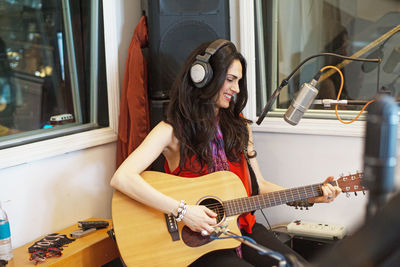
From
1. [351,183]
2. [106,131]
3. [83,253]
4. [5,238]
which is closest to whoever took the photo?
[351,183]

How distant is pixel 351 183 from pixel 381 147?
3.93 feet

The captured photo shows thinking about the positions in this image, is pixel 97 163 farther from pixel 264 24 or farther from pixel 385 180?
pixel 385 180

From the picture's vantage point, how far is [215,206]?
189cm

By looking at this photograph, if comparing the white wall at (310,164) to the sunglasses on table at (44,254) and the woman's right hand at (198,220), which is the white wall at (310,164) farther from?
the sunglasses on table at (44,254)

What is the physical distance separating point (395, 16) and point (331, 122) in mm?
598

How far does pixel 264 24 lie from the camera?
2.54 m

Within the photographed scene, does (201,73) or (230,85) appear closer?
(201,73)

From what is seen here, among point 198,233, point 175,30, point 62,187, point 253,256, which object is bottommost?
point 253,256

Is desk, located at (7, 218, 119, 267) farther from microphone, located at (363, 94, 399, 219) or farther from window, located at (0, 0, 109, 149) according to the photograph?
microphone, located at (363, 94, 399, 219)

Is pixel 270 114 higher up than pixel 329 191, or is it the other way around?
pixel 270 114

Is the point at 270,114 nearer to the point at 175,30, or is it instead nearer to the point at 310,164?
the point at 310,164

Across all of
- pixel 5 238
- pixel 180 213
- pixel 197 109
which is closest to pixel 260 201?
pixel 180 213

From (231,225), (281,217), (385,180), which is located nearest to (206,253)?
(231,225)

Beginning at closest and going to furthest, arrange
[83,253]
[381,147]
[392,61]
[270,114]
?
[381,147]
[83,253]
[392,61]
[270,114]
